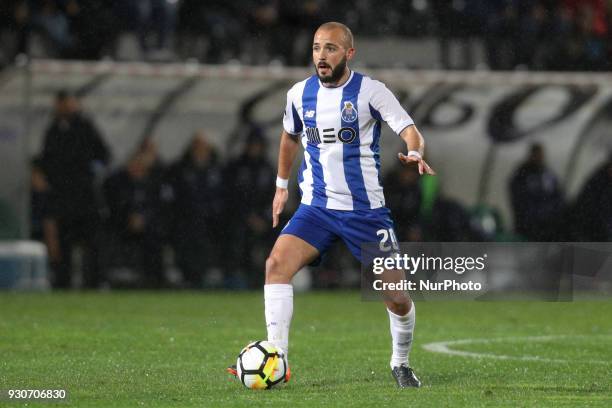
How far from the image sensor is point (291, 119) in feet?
28.5

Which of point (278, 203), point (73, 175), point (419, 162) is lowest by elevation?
point (73, 175)

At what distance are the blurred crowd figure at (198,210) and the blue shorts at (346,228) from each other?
1046cm

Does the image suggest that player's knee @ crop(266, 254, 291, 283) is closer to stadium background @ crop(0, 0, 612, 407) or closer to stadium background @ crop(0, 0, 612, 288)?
stadium background @ crop(0, 0, 612, 407)

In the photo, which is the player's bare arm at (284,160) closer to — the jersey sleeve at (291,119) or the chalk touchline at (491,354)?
the jersey sleeve at (291,119)

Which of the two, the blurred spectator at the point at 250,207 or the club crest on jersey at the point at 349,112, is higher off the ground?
the club crest on jersey at the point at 349,112

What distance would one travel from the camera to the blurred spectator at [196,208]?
749 inches

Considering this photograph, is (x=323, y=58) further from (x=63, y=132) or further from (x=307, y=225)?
(x=63, y=132)

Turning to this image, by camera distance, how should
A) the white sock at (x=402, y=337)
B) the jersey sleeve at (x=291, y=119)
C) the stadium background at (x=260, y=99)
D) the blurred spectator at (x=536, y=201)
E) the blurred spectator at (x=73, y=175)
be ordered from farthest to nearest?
the blurred spectator at (x=536, y=201) < the stadium background at (x=260, y=99) < the blurred spectator at (x=73, y=175) < the jersey sleeve at (x=291, y=119) < the white sock at (x=402, y=337)

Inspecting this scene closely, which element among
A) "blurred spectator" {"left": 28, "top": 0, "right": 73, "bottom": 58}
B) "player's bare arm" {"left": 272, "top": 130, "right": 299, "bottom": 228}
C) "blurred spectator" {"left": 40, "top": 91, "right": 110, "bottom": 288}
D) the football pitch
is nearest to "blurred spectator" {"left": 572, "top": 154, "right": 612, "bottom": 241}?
the football pitch

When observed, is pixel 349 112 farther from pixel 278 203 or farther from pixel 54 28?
pixel 54 28

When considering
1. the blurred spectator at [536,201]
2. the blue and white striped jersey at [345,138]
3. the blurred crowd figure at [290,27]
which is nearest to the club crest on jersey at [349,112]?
the blue and white striped jersey at [345,138]

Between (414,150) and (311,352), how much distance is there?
124 inches

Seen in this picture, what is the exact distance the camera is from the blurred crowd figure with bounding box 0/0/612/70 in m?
20.2

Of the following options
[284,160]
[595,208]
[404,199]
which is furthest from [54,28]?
[284,160]
